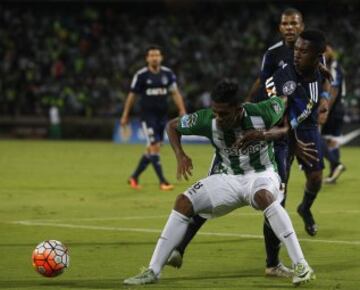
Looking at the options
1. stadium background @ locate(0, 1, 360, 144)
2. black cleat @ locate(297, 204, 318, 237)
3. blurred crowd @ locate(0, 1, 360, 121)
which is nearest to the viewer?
black cleat @ locate(297, 204, 318, 237)

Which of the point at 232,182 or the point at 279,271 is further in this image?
the point at 279,271

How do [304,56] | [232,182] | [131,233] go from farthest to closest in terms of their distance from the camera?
[131,233]
[304,56]
[232,182]

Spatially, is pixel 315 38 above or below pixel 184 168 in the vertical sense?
above

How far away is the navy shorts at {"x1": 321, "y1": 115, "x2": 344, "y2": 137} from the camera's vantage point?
1858cm

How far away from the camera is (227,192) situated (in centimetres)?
814

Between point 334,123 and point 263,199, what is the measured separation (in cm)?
1084

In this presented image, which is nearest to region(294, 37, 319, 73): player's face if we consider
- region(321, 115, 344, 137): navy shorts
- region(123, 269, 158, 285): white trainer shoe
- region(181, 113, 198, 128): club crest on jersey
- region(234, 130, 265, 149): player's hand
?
region(234, 130, 265, 149): player's hand

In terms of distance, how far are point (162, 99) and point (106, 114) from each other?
58.6ft

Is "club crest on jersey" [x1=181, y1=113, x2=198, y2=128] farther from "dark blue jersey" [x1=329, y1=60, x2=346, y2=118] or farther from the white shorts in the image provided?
"dark blue jersey" [x1=329, y1=60, x2=346, y2=118]

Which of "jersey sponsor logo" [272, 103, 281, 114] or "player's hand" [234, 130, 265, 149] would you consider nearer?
"player's hand" [234, 130, 265, 149]

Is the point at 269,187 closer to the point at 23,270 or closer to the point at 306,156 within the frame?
the point at 306,156

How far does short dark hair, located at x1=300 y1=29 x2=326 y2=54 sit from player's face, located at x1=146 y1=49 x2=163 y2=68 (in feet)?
26.8

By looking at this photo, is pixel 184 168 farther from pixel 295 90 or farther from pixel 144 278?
pixel 295 90

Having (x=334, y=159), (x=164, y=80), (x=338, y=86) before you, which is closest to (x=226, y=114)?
(x=164, y=80)
